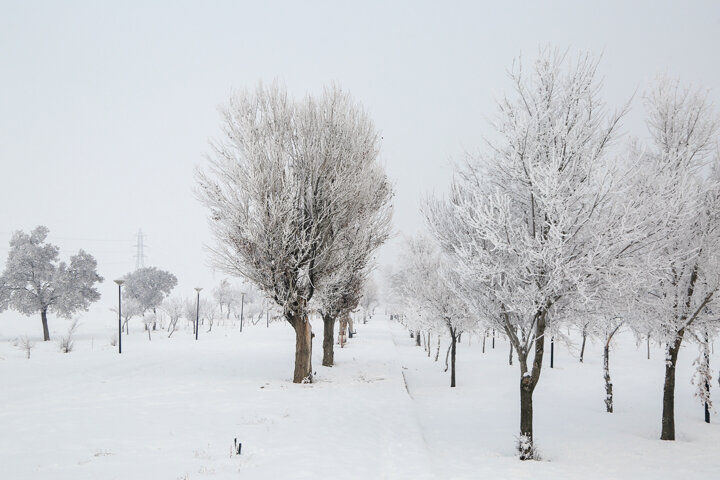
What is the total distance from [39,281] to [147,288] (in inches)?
741

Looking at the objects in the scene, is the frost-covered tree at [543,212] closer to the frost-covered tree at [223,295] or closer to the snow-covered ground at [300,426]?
the snow-covered ground at [300,426]

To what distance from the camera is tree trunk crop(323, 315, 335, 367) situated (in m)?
20.1

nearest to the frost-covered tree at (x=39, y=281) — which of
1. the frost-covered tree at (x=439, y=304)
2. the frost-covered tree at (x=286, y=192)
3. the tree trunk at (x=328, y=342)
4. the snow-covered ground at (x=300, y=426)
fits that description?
the snow-covered ground at (x=300, y=426)

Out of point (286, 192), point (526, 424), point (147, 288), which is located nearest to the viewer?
point (526, 424)

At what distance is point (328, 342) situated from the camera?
2069cm

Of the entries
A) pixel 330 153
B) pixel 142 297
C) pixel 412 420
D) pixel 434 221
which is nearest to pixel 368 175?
pixel 330 153

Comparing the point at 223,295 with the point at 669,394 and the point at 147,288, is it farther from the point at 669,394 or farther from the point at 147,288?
the point at 669,394

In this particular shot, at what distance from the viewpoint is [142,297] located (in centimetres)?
5234

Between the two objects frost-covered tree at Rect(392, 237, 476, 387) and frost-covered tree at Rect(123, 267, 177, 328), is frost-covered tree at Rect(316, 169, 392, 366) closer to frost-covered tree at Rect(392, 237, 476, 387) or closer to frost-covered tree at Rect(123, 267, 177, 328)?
frost-covered tree at Rect(392, 237, 476, 387)

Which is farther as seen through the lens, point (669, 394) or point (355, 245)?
point (355, 245)

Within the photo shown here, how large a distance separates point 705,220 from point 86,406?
624 inches

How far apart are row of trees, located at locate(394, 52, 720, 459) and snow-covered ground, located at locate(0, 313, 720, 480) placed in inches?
67.8

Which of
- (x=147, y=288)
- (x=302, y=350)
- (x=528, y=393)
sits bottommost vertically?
(x=147, y=288)

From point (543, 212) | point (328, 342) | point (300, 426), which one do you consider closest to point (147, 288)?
point (328, 342)
